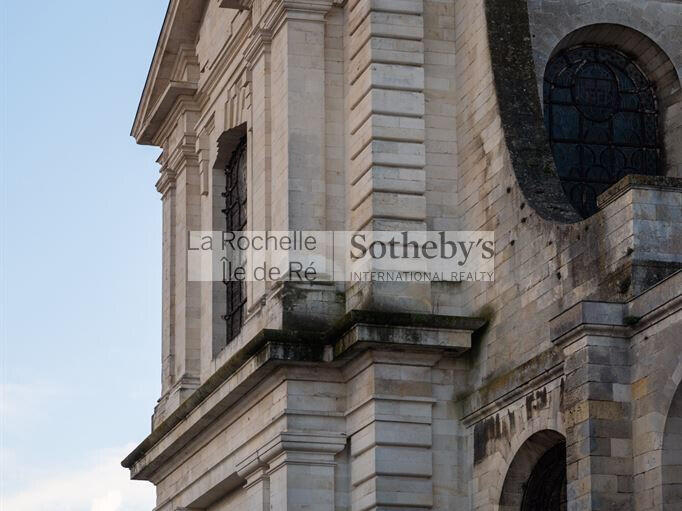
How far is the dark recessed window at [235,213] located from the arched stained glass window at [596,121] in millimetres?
6241

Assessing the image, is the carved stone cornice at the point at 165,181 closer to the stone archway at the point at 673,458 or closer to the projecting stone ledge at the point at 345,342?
the projecting stone ledge at the point at 345,342

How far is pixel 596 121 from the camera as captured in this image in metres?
27.9

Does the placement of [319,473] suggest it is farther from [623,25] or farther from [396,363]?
[623,25]

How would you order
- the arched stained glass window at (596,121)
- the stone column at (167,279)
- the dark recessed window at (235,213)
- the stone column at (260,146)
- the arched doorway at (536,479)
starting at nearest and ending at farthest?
the arched doorway at (536,479) → the arched stained glass window at (596,121) → the stone column at (260,146) → the dark recessed window at (235,213) → the stone column at (167,279)

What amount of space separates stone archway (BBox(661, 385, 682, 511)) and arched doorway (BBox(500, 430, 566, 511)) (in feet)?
12.0

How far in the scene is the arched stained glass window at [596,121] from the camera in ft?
90.5

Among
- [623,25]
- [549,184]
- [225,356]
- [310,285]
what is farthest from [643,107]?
[225,356]

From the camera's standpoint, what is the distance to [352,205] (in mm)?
27219

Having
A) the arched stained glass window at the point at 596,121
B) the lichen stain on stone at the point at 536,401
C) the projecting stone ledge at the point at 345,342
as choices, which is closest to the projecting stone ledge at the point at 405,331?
the projecting stone ledge at the point at 345,342

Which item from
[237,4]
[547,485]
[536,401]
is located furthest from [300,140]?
[547,485]

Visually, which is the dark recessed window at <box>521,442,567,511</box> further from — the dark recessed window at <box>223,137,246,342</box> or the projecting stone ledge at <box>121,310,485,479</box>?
the dark recessed window at <box>223,137,246,342</box>

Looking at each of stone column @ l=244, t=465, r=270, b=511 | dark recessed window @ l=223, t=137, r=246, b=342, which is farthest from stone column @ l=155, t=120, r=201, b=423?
stone column @ l=244, t=465, r=270, b=511

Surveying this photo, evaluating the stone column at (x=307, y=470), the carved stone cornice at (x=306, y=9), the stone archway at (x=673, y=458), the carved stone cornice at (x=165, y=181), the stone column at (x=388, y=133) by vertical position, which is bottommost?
the stone archway at (x=673, y=458)

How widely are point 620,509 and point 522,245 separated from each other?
497cm
